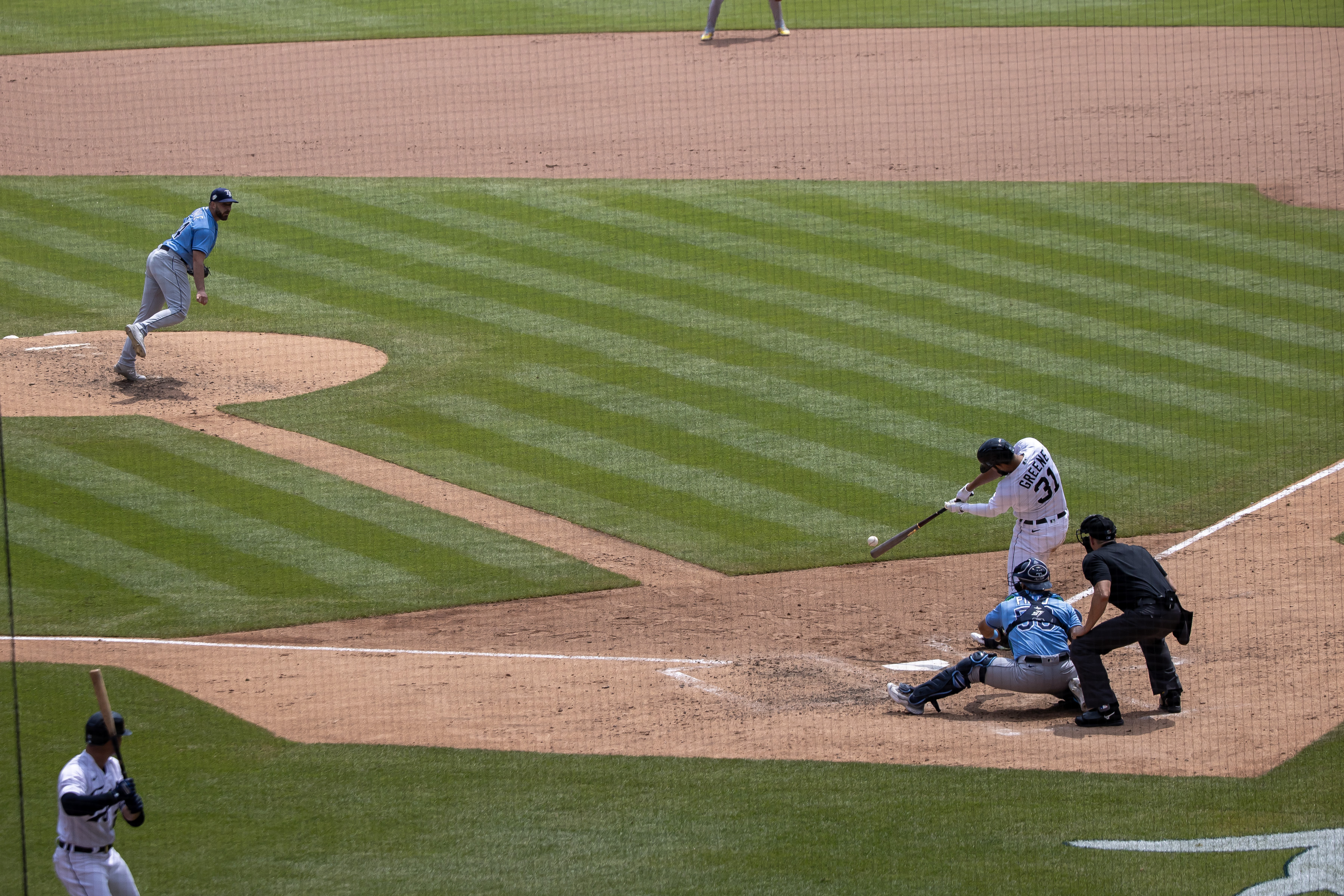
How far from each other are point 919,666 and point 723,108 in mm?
15489

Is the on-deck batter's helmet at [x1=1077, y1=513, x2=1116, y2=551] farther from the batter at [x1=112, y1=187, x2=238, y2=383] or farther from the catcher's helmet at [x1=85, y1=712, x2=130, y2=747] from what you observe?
the batter at [x1=112, y1=187, x2=238, y2=383]

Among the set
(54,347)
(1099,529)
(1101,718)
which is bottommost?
(1101,718)

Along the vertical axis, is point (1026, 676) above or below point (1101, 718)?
above

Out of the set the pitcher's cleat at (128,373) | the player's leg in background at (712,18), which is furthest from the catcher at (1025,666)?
the player's leg in background at (712,18)

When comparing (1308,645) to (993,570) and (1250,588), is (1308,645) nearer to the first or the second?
(1250,588)

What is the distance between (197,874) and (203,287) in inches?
319

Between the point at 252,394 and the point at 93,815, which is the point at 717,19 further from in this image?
the point at 93,815

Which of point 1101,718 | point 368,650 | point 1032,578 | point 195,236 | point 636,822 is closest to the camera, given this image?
point 636,822

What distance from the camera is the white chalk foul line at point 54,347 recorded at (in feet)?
53.1

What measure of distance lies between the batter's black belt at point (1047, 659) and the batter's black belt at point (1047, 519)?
52.1 inches

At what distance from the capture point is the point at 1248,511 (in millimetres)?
12820

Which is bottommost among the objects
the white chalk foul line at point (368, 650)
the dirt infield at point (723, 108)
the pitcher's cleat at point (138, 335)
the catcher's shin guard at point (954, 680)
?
the white chalk foul line at point (368, 650)

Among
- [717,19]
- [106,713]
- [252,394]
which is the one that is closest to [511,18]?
[717,19]

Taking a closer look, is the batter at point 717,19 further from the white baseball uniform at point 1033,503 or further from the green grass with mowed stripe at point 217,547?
the white baseball uniform at point 1033,503
